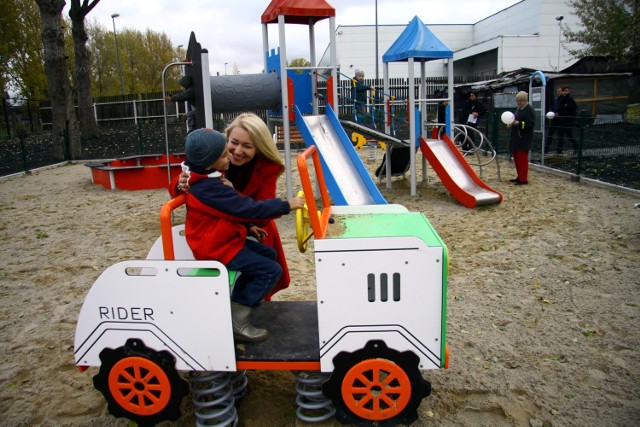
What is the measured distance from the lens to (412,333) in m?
2.29

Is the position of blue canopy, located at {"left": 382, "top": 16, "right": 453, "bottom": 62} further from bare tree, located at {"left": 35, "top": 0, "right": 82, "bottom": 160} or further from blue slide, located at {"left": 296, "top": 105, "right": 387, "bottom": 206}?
bare tree, located at {"left": 35, "top": 0, "right": 82, "bottom": 160}

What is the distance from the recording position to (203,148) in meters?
2.32

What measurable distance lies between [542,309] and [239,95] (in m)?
4.51

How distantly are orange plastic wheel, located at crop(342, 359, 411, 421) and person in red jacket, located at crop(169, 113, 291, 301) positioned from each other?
0.78 meters

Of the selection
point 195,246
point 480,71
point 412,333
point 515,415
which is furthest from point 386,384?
point 480,71

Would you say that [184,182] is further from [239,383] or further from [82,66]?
[82,66]

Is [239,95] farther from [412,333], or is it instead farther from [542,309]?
[412,333]

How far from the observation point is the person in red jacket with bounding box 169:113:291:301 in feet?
8.63

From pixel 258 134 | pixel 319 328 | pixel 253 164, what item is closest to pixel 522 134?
pixel 253 164

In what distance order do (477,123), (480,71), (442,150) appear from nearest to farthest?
(442,150) < (477,123) < (480,71)

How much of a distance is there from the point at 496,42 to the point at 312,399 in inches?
1283

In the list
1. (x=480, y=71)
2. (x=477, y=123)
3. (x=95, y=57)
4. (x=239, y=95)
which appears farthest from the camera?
(x=95, y=57)

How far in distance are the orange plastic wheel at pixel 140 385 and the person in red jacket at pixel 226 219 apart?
1.35 feet

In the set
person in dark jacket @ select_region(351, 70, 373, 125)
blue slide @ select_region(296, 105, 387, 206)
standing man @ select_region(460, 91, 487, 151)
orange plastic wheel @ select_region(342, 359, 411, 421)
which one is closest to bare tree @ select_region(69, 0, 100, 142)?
person in dark jacket @ select_region(351, 70, 373, 125)
